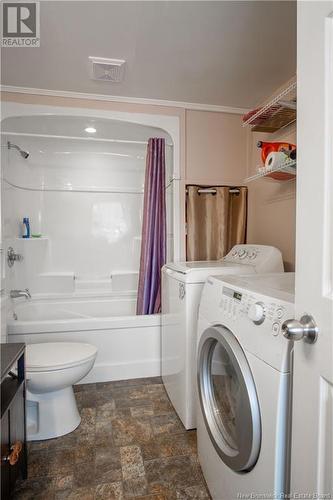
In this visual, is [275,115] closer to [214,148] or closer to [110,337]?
[214,148]

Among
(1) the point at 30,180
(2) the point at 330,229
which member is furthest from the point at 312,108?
(1) the point at 30,180

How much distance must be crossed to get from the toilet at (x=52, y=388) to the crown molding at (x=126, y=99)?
1912mm

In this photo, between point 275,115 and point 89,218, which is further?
point 89,218

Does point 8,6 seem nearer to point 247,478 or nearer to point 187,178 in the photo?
point 187,178

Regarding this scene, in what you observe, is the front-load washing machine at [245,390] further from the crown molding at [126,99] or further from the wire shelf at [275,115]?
the crown molding at [126,99]

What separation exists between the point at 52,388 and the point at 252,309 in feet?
4.16

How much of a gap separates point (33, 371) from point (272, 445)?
124 centimetres

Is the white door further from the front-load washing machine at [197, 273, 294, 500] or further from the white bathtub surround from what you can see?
the white bathtub surround

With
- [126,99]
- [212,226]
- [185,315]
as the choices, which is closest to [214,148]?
[212,226]

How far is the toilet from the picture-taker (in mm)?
1491

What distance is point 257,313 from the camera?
0.85 metres

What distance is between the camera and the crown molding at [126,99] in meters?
2.12

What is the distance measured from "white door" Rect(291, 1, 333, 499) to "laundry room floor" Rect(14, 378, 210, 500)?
0.86 m

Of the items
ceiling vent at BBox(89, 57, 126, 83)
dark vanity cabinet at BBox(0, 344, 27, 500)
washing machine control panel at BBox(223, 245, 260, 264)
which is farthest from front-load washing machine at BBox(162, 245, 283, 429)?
ceiling vent at BBox(89, 57, 126, 83)
